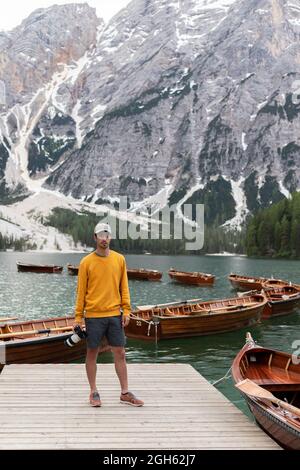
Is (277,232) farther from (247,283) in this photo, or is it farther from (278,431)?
(278,431)

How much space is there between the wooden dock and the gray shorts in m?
1.66

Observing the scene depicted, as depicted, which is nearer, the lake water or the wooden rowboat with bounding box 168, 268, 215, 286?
the lake water

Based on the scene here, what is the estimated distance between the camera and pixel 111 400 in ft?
42.7

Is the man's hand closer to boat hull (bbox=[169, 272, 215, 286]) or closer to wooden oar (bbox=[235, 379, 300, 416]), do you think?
wooden oar (bbox=[235, 379, 300, 416])

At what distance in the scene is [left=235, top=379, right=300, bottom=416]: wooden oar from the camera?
11.2m

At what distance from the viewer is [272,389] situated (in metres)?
13.5

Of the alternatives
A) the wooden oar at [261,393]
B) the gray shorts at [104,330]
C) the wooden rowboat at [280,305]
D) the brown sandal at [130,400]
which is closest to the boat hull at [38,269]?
the wooden rowboat at [280,305]

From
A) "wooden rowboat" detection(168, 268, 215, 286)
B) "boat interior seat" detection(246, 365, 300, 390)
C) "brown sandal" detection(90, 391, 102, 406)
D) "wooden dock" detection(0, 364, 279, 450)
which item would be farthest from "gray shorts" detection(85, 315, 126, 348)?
"wooden rowboat" detection(168, 268, 215, 286)

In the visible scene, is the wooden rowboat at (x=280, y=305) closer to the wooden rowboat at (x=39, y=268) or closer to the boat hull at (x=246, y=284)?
the boat hull at (x=246, y=284)

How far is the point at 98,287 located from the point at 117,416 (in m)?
3.05

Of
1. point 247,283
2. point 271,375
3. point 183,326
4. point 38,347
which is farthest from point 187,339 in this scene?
point 247,283

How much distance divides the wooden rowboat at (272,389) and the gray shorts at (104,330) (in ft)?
11.1
